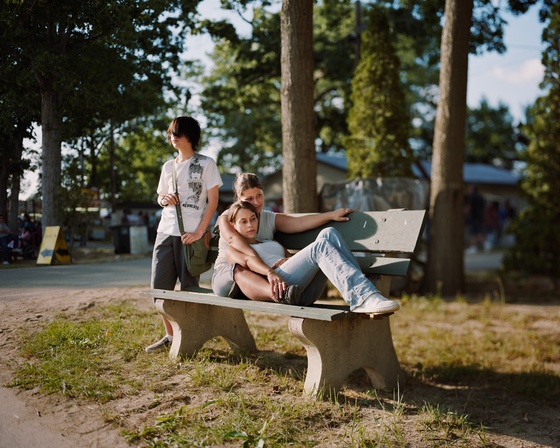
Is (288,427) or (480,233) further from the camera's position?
(480,233)

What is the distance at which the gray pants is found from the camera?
4.32 metres

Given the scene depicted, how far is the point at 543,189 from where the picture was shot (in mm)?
10078

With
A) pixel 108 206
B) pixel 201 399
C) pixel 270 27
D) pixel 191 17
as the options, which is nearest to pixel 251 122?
pixel 270 27

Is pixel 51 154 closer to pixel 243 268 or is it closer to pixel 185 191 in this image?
pixel 185 191

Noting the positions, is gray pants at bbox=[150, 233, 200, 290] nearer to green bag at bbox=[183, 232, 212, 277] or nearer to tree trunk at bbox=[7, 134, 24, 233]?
green bag at bbox=[183, 232, 212, 277]

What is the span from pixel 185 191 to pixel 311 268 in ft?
3.46

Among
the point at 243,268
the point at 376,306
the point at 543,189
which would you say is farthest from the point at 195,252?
the point at 543,189

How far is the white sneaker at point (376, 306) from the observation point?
11.9 ft

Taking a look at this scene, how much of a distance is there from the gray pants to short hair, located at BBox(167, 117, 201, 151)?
74 cm

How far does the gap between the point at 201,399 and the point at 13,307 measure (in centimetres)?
138

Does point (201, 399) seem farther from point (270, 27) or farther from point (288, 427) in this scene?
point (270, 27)

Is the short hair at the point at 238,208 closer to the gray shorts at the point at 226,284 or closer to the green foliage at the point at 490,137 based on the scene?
the gray shorts at the point at 226,284

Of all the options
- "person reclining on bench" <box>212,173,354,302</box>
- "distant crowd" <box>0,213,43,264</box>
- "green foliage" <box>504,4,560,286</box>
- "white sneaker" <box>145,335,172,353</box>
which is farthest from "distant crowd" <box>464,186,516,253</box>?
"distant crowd" <box>0,213,43,264</box>

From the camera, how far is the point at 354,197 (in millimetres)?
8570
